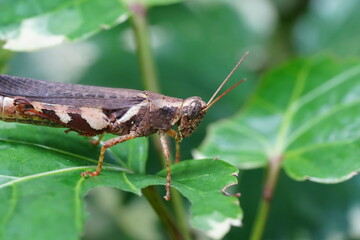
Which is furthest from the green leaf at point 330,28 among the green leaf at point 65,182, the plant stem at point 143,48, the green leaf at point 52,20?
the green leaf at point 65,182

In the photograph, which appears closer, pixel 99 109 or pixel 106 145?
pixel 106 145

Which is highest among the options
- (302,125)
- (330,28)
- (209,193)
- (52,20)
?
(330,28)

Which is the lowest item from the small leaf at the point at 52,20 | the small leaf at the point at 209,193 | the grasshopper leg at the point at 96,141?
the small leaf at the point at 209,193

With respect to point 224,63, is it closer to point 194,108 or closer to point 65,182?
point 194,108

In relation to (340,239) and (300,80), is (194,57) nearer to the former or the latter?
(300,80)

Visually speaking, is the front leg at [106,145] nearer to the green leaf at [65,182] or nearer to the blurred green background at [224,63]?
the green leaf at [65,182]

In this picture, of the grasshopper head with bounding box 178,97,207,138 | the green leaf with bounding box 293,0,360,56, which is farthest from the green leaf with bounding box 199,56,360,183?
the green leaf with bounding box 293,0,360,56

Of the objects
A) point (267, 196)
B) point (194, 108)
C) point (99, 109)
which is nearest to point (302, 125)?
point (267, 196)
